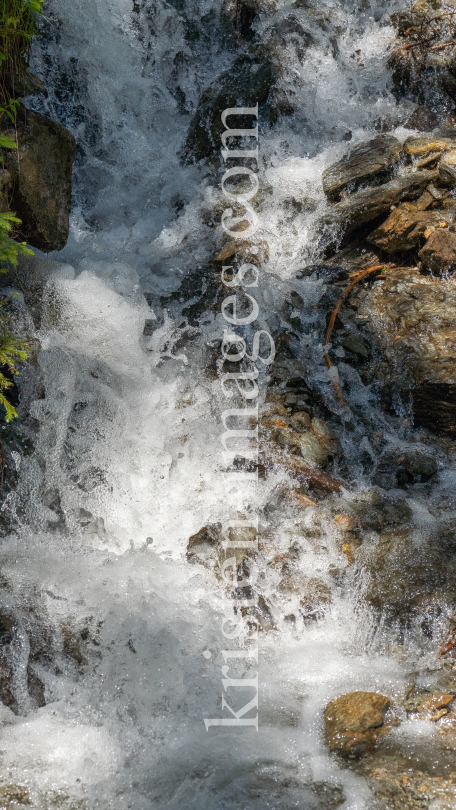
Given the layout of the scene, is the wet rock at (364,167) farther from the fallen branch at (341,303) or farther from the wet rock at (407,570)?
the wet rock at (407,570)

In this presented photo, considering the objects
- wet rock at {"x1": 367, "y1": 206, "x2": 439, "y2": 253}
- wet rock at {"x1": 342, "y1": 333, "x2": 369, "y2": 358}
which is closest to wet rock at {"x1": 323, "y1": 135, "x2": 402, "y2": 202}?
wet rock at {"x1": 367, "y1": 206, "x2": 439, "y2": 253}

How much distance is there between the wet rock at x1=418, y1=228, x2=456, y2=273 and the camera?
4.90 m

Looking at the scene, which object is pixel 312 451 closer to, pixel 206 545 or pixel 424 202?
pixel 206 545

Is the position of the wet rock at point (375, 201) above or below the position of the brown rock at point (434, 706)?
above

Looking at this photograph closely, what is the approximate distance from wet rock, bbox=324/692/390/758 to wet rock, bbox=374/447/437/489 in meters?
1.37

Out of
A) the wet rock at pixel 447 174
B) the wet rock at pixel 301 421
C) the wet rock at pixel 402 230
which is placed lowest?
the wet rock at pixel 301 421

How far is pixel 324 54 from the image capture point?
6.60 metres

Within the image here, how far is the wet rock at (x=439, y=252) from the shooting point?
490 centimetres

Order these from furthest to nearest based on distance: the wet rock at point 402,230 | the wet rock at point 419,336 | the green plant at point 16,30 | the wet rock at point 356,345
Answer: the wet rock at point 402,230 < the wet rock at point 356,345 < the wet rock at point 419,336 < the green plant at point 16,30

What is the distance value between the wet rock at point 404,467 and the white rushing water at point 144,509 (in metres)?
0.47

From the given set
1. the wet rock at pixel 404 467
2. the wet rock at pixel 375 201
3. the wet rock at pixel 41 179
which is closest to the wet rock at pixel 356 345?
the wet rock at pixel 404 467

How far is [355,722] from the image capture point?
284cm

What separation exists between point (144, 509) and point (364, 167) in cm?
394

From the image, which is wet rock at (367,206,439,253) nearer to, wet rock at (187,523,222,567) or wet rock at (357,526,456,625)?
wet rock at (357,526,456,625)
